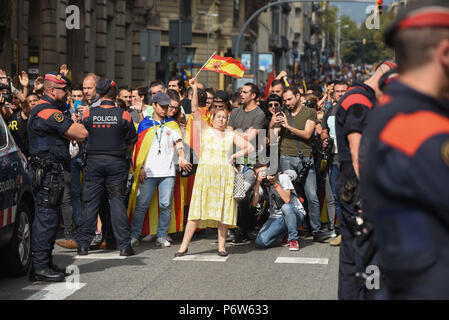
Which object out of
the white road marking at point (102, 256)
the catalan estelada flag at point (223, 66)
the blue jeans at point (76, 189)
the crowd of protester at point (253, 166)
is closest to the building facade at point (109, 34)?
the catalan estelada flag at point (223, 66)

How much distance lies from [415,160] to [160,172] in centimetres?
778

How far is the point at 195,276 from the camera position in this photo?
8.05 metres

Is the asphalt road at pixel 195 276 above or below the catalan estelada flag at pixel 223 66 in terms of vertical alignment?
below

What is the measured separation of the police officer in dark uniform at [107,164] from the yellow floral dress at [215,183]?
0.81 meters

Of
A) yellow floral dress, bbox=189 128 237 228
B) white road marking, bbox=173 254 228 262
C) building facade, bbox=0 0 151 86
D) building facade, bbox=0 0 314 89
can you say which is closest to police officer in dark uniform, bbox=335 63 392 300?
white road marking, bbox=173 254 228 262

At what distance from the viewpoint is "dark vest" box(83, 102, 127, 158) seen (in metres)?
9.22

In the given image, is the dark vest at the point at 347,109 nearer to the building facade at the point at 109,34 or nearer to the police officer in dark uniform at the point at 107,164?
the police officer in dark uniform at the point at 107,164

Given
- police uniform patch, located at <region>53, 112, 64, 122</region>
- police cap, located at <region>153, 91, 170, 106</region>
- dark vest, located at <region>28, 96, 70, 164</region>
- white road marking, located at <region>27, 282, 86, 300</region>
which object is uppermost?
police cap, located at <region>153, 91, 170, 106</region>

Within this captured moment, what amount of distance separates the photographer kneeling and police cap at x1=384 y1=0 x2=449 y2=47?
285 inches

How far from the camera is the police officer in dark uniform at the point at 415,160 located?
2.60 metres

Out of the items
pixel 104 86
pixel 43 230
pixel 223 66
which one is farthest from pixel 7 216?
pixel 223 66

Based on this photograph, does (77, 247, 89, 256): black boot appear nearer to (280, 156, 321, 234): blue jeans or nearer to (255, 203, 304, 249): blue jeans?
(255, 203, 304, 249): blue jeans
